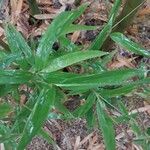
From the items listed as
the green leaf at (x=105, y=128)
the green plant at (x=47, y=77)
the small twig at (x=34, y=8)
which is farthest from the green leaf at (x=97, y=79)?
the small twig at (x=34, y=8)

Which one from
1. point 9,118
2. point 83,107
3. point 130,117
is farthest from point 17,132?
point 130,117

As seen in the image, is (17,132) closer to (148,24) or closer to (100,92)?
(100,92)

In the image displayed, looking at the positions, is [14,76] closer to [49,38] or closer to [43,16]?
[49,38]

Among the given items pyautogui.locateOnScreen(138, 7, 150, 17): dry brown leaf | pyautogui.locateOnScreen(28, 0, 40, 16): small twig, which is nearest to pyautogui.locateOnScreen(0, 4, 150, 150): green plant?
pyautogui.locateOnScreen(28, 0, 40, 16): small twig

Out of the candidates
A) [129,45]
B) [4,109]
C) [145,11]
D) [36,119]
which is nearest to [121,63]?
[145,11]

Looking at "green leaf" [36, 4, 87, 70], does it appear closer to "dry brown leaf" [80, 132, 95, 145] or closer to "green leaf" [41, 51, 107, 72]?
"green leaf" [41, 51, 107, 72]

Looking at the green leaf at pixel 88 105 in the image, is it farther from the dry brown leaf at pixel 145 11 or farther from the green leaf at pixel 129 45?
the dry brown leaf at pixel 145 11
